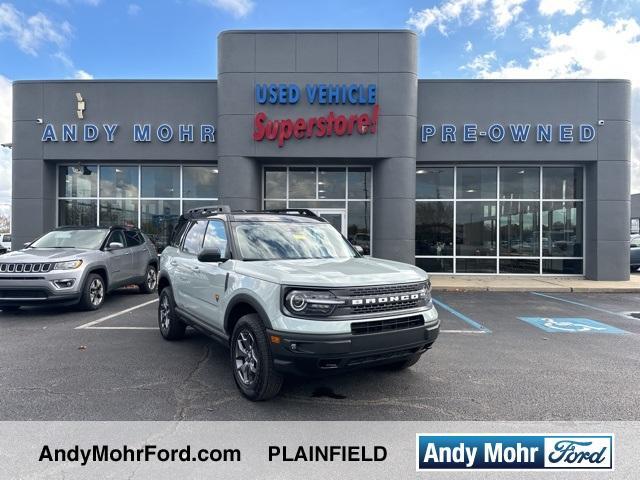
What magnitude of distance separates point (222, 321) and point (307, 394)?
48.9 inches

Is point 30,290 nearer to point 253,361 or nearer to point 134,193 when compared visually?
point 253,361

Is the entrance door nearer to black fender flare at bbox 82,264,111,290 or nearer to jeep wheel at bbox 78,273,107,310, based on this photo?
black fender flare at bbox 82,264,111,290

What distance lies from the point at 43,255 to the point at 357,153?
9206 mm

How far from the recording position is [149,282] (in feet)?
34.8

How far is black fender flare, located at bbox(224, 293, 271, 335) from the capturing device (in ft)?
11.9

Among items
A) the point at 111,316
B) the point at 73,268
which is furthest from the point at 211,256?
the point at 73,268

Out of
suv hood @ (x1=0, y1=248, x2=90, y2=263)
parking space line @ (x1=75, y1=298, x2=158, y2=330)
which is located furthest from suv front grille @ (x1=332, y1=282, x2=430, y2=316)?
suv hood @ (x1=0, y1=248, x2=90, y2=263)

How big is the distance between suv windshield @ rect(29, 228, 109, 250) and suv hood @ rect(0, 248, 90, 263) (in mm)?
340

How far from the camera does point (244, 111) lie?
12930 millimetres

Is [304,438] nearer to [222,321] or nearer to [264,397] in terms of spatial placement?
[264,397]

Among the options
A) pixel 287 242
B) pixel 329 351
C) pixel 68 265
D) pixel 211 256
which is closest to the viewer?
pixel 329 351

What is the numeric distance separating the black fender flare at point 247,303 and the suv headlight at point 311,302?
0.85ft

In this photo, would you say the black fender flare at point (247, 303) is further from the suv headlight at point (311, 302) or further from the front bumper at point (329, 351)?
the suv headlight at point (311, 302)

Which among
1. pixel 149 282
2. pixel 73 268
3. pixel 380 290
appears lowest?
pixel 149 282
